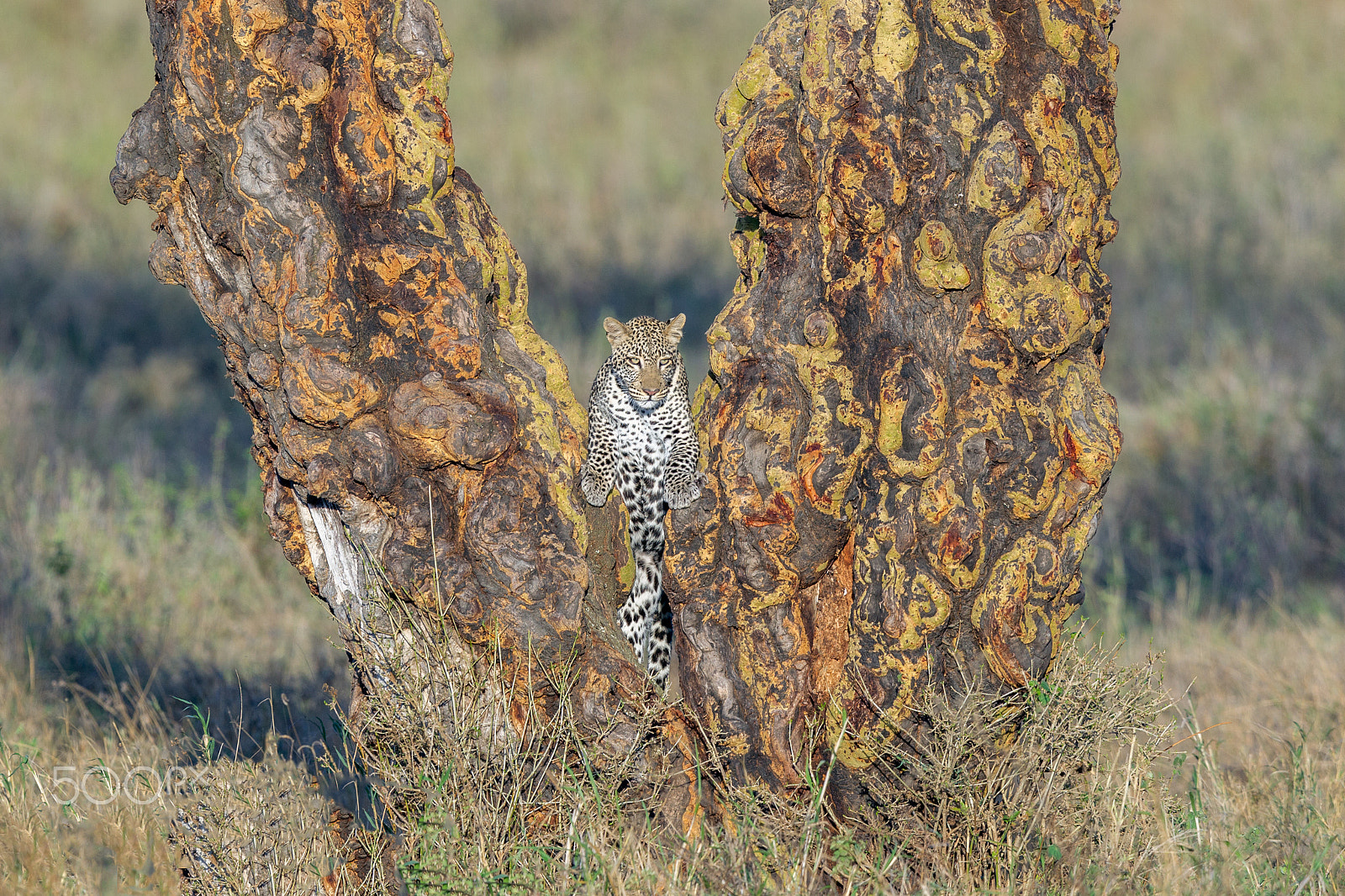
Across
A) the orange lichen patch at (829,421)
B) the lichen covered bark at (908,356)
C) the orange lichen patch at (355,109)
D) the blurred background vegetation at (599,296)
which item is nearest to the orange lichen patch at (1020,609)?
the lichen covered bark at (908,356)

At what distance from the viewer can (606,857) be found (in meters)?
3.17

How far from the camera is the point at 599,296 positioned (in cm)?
1263

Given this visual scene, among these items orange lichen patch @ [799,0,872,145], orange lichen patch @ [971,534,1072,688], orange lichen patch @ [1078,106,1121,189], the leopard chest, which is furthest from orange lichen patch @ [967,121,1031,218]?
the leopard chest

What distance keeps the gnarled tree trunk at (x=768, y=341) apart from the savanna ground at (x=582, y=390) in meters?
0.28

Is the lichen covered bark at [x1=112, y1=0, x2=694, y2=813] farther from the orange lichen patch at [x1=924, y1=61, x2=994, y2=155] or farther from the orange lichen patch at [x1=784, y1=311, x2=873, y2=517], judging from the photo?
the orange lichen patch at [x1=924, y1=61, x2=994, y2=155]

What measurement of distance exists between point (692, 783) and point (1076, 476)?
1.44m

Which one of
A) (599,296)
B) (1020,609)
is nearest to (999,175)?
(1020,609)

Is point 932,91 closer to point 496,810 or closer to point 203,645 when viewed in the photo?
point 496,810

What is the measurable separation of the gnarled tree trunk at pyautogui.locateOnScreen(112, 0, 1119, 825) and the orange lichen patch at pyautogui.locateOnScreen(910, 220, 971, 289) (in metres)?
0.01

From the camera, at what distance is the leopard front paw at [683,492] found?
3562mm

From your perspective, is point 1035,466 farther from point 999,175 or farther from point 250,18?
point 250,18

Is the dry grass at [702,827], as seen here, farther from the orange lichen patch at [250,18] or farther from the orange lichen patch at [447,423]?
the orange lichen patch at [250,18]

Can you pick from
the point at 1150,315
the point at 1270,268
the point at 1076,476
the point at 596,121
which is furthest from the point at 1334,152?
the point at 1076,476

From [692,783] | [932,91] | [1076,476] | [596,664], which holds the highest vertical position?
[932,91]
